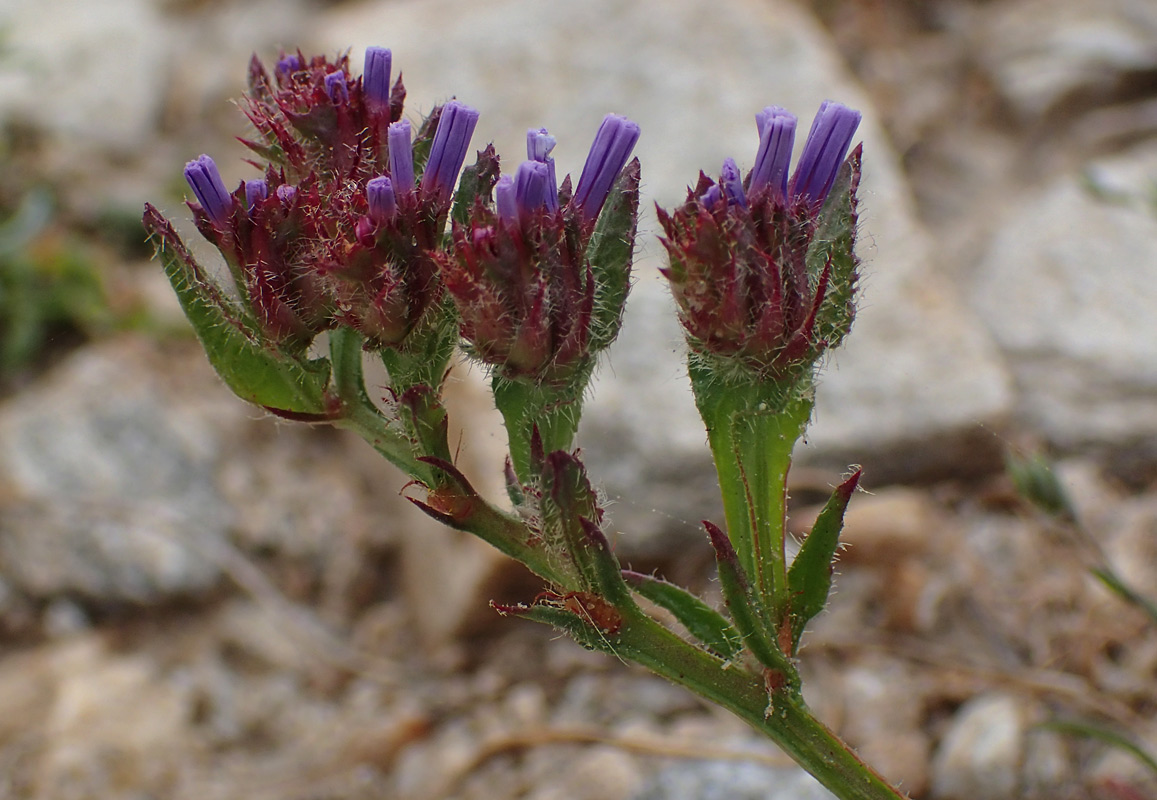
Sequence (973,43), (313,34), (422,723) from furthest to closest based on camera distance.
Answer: (313,34) → (973,43) → (422,723)

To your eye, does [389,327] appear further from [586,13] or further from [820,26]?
[820,26]

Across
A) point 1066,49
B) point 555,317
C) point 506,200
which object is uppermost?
point 1066,49

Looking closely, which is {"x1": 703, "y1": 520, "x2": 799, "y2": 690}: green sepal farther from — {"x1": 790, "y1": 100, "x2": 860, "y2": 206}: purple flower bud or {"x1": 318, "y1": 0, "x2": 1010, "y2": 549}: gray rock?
{"x1": 318, "y1": 0, "x2": 1010, "y2": 549}: gray rock

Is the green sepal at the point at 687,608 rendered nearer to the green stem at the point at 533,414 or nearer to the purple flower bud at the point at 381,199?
the green stem at the point at 533,414

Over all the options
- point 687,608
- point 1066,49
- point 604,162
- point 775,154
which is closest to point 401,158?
point 604,162

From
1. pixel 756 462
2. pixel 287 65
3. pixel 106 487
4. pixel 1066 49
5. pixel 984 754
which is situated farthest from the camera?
pixel 1066 49

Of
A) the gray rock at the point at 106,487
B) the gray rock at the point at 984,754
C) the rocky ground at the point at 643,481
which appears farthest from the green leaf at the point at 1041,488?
the gray rock at the point at 106,487

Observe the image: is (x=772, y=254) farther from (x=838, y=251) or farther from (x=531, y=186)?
(x=531, y=186)

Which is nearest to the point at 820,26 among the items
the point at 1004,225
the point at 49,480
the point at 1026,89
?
the point at 1026,89
